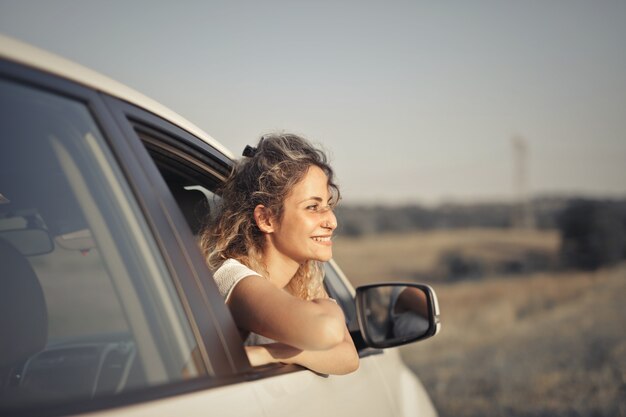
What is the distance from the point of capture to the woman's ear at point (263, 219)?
8.78 ft

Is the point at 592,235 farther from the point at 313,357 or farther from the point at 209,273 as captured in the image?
the point at 209,273

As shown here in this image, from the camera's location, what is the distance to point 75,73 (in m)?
1.61

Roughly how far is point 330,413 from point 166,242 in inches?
29.7

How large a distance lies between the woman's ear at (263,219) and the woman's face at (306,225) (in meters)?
0.02

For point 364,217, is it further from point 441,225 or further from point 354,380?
point 354,380

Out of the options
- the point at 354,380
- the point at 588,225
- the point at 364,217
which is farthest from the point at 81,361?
the point at 364,217

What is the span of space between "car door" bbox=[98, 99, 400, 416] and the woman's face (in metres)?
0.26

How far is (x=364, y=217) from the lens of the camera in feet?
276

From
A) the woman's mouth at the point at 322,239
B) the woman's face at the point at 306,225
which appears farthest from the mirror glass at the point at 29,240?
the woman's mouth at the point at 322,239

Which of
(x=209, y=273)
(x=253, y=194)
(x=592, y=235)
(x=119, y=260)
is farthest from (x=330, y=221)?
(x=592, y=235)

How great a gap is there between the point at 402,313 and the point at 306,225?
0.75m

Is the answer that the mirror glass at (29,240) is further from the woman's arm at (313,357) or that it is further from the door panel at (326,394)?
the door panel at (326,394)

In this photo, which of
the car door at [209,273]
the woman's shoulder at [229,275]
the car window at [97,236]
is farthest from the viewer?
the woman's shoulder at [229,275]

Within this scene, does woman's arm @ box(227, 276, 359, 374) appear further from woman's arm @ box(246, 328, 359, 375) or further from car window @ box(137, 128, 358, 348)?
car window @ box(137, 128, 358, 348)
